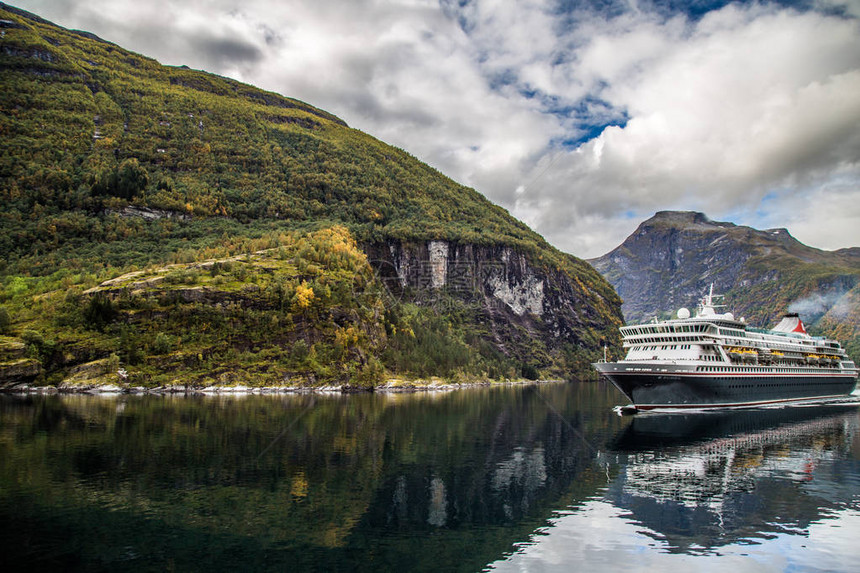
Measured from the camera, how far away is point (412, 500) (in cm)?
3098

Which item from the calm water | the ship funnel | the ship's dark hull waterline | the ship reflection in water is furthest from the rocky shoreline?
the ship funnel

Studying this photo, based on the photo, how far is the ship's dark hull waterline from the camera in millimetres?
86375

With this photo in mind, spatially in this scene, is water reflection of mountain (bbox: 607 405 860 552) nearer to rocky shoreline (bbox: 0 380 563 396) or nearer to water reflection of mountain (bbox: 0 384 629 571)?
water reflection of mountain (bbox: 0 384 629 571)

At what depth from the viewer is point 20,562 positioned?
2042cm

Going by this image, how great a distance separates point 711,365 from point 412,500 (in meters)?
77.1

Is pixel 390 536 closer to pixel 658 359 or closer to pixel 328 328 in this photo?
pixel 658 359

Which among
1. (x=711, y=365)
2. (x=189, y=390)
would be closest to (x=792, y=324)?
(x=711, y=365)

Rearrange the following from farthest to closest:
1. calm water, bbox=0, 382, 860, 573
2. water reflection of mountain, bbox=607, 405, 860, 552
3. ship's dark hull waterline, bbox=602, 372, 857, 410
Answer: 1. ship's dark hull waterline, bbox=602, 372, 857, 410
2. water reflection of mountain, bbox=607, 405, 860, 552
3. calm water, bbox=0, 382, 860, 573

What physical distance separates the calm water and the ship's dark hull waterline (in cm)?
2660

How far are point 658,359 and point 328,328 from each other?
96.3 metres

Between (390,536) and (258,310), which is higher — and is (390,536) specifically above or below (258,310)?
below

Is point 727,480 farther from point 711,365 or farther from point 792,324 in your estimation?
point 792,324

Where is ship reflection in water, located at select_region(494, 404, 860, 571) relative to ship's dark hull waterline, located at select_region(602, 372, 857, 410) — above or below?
below

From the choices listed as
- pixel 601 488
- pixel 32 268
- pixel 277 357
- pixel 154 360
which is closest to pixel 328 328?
pixel 277 357
